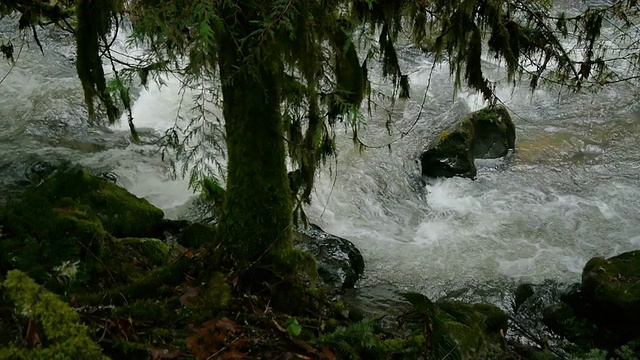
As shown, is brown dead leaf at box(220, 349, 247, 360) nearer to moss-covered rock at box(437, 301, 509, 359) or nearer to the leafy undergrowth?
the leafy undergrowth

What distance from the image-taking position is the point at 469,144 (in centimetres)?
974

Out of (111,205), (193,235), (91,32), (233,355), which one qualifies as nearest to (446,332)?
(233,355)

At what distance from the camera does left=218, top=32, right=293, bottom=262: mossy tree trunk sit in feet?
10.0

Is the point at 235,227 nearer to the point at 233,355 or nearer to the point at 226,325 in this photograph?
the point at 226,325

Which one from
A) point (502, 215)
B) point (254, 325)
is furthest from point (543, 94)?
point (254, 325)

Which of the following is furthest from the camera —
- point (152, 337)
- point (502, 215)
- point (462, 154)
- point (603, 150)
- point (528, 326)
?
point (603, 150)

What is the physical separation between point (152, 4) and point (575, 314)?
19.3 ft

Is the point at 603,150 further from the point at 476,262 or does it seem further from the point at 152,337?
the point at 152,337

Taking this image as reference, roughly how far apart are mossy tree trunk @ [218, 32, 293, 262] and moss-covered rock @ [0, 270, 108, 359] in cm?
141

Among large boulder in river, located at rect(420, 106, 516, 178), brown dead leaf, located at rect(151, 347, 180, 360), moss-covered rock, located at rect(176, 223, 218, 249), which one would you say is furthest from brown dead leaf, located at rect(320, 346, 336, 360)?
large boulder in river, located at rect(420, 106, 516, 178)

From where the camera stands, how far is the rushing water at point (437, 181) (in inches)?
Answer: 302

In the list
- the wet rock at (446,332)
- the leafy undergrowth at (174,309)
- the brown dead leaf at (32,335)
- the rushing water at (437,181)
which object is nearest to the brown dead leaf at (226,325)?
the leafy undergrowth at (174,309)

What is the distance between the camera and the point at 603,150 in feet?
33.9

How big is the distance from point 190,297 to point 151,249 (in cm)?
171
